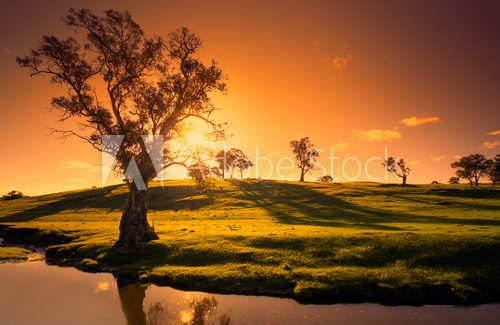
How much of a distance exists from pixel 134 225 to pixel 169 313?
18.0m

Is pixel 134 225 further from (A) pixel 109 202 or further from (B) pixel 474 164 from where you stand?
(B) pixel 474 164

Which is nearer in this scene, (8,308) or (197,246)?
(8,308)

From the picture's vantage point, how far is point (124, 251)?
120ft

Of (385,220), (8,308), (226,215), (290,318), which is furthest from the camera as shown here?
(226,215)

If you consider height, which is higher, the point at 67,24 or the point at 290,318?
the point at 67,24

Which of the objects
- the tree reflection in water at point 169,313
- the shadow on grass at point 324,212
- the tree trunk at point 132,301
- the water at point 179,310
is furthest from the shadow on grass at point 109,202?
the tree reflection in water at point 169,313

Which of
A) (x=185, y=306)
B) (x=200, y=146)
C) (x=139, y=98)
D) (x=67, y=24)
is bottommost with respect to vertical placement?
(x=185, y=306)

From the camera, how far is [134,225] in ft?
125

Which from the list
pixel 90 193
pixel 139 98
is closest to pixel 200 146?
pixel 139 98

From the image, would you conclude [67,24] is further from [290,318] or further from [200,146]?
[290,318]

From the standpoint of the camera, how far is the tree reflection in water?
20948 mm

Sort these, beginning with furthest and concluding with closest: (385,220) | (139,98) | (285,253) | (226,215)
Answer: (226,215)
(385,220)
(139,98)
(285,253)

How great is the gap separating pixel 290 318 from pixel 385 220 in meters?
36.5

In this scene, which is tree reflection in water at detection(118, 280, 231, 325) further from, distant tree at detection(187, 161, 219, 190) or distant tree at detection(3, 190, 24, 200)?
distant tree at detection(3, 190, 24, 200)
